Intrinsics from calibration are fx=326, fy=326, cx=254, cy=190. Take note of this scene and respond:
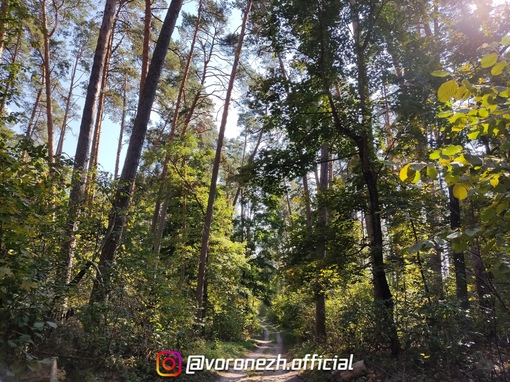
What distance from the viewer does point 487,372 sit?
4520 millimetres

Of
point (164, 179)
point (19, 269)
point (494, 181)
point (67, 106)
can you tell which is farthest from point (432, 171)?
point (67, 106)

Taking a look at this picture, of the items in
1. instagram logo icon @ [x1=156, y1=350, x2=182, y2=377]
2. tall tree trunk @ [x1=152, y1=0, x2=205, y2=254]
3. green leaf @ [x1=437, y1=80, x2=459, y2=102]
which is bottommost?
instagram logo icon @ [x1=156, y1=350, x2=182, y2=377]

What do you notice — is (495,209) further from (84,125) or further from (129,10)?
(129,10)

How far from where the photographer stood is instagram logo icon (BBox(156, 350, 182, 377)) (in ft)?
18.9

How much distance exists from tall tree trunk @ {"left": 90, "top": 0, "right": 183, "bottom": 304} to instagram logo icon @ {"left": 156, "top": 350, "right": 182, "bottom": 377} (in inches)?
68.3

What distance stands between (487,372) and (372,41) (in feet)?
21.7

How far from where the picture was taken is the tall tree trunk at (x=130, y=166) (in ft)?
16.4

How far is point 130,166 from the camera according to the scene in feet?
21.6

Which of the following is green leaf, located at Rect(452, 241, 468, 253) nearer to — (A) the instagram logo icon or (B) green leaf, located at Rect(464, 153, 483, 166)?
(B) green leaf, located at Rect(464, 153, 483, 166)

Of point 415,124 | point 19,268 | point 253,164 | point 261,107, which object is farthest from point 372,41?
point 19,268

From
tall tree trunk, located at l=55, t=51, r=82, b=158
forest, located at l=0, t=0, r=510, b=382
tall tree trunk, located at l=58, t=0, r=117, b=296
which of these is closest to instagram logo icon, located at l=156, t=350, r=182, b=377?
forest, located at l=0, t=0, r=510, b=382

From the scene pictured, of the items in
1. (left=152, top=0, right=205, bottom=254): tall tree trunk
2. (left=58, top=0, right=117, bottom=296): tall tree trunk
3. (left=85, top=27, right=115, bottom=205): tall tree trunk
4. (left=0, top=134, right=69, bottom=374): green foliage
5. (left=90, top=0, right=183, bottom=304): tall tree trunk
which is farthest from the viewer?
(left=152, top=0, right=205, bottom=254): tall tree trunk

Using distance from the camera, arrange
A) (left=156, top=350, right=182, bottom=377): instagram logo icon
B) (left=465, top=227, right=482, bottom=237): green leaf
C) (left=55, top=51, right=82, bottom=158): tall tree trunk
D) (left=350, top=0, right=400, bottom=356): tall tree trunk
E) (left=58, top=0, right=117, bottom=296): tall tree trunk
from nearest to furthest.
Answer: (left=465, top=227, right=482, bottom=237): green leaf < (left=58, top=0, right=117, bottom=296): tall tree trunk < (left=156, top=350, right=182, bottom=377): instagram logo icon < (left=350, top=0, right=400, bottom=356): tall tree trunk < (left=55, top=51, right=82, bottom=158): tall tree trunk

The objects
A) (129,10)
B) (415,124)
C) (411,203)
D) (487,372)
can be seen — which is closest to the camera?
(487,372)
